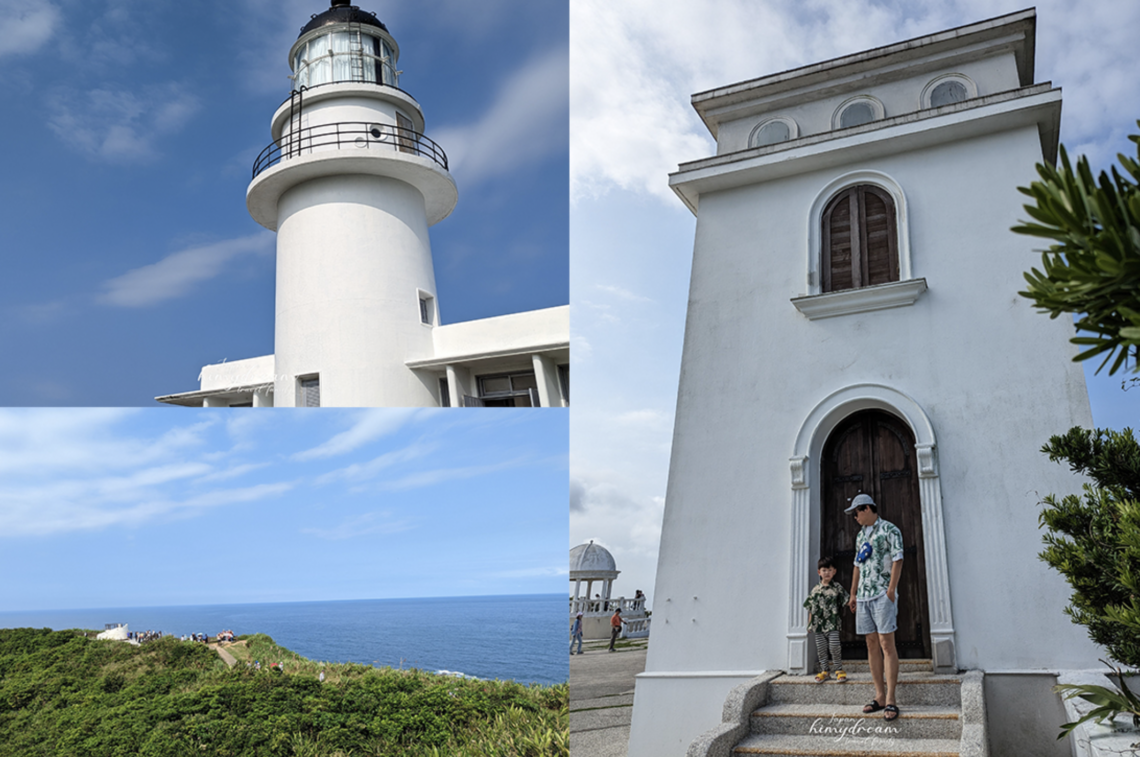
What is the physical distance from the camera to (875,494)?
9039 mm

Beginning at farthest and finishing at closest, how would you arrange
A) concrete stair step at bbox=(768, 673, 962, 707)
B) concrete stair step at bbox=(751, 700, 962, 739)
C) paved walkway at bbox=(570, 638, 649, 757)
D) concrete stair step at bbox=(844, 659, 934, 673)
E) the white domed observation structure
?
the white domed observation structure, paved walkway at bbox=(570, 638, 649, 757), concrete stair step at bbox=(844, 659, 934, 673), concrete stair step at bbox=(768, 673, 962, 707), concrete stair step at bbox=(751, 700, 962, 739)

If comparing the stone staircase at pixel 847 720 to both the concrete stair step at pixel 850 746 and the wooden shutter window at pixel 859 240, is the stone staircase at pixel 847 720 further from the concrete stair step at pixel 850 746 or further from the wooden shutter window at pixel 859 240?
the wooden shutter window at pixel 859 240

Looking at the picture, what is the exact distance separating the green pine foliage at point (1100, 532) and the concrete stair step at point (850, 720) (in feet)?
4.77

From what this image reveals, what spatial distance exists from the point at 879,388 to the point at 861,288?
1106mm

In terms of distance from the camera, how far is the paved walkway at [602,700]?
11.6m

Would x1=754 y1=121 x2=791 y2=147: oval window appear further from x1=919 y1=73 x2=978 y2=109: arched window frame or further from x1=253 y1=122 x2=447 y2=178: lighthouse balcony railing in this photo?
x1=253 y1=122 x2=447 y2=178: lighthouse balcony railing

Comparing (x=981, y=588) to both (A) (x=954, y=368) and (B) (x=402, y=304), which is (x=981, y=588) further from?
(B) (x=402, y=304)

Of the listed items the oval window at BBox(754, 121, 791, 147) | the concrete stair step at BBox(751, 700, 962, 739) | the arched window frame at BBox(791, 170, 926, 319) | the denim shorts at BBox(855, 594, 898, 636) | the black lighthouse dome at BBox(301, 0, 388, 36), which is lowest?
the concrete stair step at BBox(751, 700, 962, 739)

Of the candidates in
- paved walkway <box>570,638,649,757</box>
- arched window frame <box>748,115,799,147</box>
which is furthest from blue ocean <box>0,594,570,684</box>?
arched window frame <box>748,115,799,147</box>

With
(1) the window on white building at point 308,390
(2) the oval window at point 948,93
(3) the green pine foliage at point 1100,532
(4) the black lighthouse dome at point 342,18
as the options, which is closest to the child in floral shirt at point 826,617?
(3) the green pine foliage at point 1100,532

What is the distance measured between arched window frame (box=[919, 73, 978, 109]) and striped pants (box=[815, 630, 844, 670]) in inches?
240

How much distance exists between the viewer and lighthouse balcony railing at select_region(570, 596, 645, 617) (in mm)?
29061

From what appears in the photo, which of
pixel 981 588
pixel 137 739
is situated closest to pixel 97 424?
pixel 137 739

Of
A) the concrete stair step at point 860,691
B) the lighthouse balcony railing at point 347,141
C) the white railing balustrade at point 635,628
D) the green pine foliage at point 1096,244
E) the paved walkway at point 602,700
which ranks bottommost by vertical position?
the white railing balustrade at point 635,628
